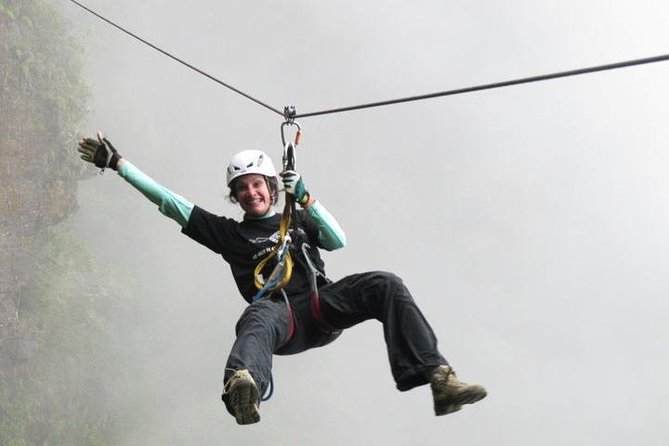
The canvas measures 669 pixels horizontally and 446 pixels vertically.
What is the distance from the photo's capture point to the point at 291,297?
3176 mm

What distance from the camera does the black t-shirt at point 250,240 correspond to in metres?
3.23

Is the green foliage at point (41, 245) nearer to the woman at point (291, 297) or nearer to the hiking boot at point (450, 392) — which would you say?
the woman at point (291, 297)

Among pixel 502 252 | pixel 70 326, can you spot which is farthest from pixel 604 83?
pixel 70 326

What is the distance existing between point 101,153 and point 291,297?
116 centimetres

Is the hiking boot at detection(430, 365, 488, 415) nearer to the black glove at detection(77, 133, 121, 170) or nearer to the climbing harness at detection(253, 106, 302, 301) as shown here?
the climbing harness at detection(253, 106, 302, 301)

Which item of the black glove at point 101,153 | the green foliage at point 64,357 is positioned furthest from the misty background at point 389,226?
the black glove at point 101,153

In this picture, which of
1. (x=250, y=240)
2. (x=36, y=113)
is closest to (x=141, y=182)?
(x=250, y=240)

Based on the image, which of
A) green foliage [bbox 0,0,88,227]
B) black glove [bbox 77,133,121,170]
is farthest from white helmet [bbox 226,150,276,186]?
green foliage [bbox 0,0,88,227]

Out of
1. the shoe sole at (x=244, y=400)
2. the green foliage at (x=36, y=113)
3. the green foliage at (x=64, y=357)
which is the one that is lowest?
the shoe sole at (x=244, y=400)

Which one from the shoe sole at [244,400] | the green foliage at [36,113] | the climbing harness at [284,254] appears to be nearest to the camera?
the shoe sole at [244,400]

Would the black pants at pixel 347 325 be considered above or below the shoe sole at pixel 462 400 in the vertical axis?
above

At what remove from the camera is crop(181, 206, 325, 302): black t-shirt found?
323cm

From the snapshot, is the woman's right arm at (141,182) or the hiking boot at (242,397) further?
the woman's right arm at (141,182)

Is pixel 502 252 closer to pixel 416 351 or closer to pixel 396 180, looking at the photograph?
pixel 396 180
